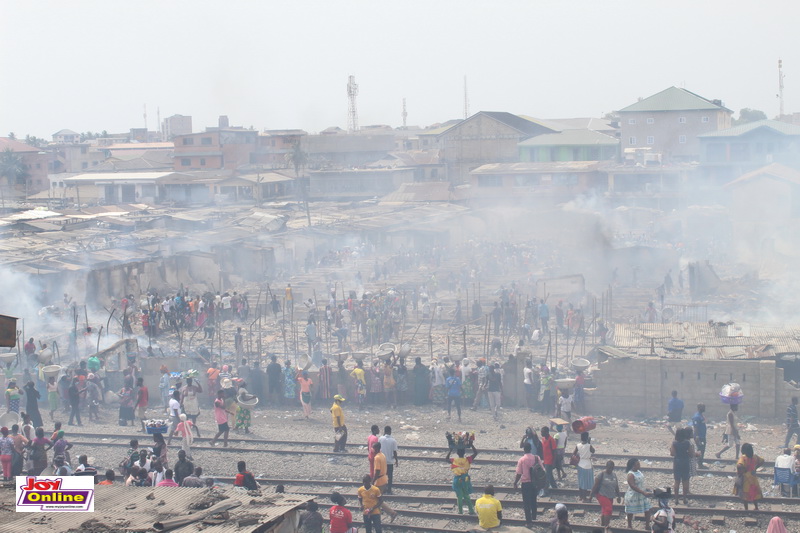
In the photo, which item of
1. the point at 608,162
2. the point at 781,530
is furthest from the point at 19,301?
the point at 608,162

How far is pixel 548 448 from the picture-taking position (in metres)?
12.1

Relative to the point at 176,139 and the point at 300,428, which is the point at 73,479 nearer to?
the point at 300,428

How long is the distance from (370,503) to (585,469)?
3.05 m

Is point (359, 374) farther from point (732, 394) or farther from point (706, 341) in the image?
point (706, 341)

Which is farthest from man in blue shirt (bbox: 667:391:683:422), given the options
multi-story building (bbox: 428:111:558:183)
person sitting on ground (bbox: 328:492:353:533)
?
multi-story building (bbox: 428:111:558:183)

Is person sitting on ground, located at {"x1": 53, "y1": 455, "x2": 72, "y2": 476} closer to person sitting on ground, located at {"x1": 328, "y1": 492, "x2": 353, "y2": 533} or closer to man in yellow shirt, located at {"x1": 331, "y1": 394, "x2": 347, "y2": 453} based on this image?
person sitting on ground, located at {"x1": 328, "y1": 492, "x2": 353, "y2": 533}

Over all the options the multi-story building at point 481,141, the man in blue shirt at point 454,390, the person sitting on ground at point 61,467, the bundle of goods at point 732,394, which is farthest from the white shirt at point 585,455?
the multi-story building at point 481,141

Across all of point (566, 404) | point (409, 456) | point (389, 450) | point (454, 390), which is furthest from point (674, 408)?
point (389, 450)

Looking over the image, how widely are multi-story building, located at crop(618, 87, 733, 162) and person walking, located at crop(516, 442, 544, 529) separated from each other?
6179 cm

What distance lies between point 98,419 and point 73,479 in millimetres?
7761

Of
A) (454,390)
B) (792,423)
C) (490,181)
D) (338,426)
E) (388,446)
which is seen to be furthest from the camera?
(490,181)

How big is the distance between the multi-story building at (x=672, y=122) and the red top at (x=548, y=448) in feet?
200

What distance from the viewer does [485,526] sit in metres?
10.1

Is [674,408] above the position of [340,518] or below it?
above
